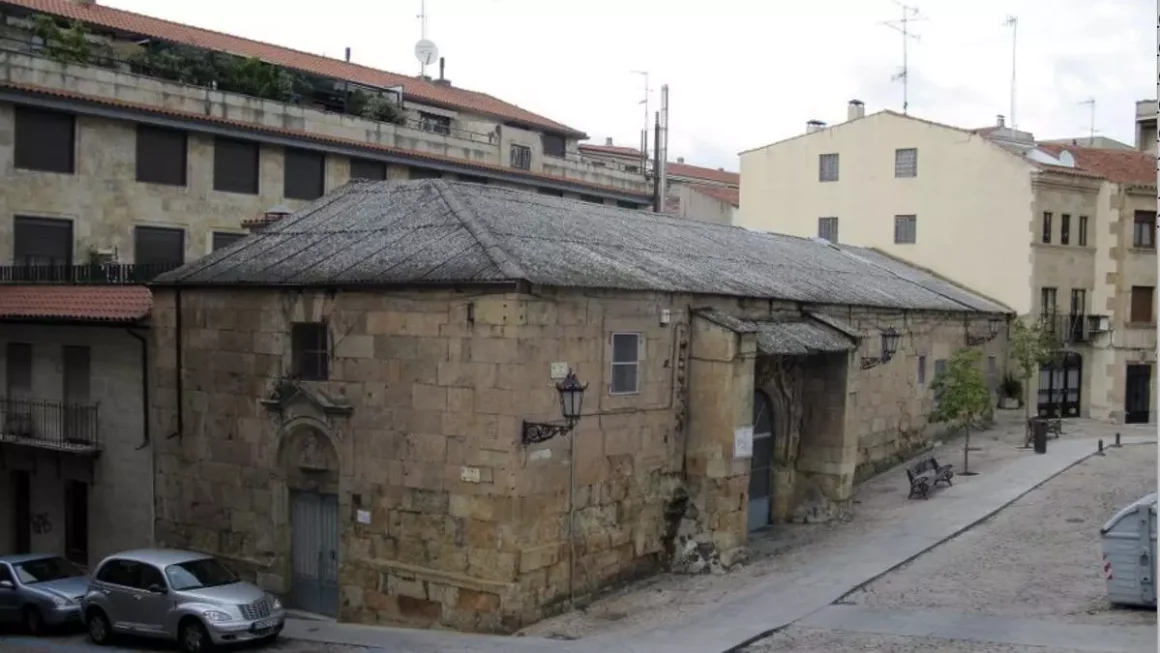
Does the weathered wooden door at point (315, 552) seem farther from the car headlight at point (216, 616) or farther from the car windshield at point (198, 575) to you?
the car headlight at point (216, 616)

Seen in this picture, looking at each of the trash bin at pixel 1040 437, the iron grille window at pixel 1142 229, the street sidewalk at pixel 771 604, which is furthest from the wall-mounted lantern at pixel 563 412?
the iron grille window at pixel 1142 229

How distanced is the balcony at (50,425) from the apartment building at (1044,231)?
28.5 m

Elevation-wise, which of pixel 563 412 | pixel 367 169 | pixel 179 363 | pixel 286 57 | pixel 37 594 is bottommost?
pixel 37 594

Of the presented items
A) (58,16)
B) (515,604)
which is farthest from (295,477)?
(58,16)

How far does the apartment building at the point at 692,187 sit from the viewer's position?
52.5 m

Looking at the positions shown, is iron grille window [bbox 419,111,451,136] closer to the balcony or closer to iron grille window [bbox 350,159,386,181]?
iron grille window [bbox 350,159,386,181]

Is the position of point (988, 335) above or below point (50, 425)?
above

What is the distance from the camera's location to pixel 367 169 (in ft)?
122

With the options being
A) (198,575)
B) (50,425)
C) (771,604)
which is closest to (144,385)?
(50,425)

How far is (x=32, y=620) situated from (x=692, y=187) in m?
39.6

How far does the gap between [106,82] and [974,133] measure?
27554 millimetres

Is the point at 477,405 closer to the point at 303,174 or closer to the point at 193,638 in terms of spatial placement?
the point at 193,638

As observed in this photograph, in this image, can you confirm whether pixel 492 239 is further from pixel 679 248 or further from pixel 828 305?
pixel 828 305

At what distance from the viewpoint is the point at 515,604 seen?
1742 centimetres
